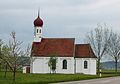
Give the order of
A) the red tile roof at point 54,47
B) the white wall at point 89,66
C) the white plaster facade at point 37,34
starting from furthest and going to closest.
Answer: the white plaster facade at point 37,34 → the red tile roof at point 54,47 → the white wall at point 89,66

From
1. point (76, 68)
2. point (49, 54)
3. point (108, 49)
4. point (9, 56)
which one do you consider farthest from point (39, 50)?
point (9, 56)

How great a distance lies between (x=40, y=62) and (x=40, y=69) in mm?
1597

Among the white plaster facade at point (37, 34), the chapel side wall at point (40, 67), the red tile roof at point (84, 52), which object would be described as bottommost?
the chapel side wall at point (40, 67)

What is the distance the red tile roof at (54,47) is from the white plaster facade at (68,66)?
114 cm

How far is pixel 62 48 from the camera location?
280ft

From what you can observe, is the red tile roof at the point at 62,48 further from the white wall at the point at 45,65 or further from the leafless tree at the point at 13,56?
the leafless tree at the point at 13,56

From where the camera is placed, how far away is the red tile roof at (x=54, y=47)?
8469 centimetres

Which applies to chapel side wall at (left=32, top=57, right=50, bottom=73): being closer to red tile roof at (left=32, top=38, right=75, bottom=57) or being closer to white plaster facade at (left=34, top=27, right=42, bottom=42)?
red tile roof at (left=32, top=38, right=75, bottom=57)

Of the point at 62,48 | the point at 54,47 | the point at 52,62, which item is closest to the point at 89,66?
the point at 62,48

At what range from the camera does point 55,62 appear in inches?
3201

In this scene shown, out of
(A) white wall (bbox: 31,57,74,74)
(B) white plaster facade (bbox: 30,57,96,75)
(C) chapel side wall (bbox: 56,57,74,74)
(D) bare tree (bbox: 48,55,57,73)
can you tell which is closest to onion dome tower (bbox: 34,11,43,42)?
(A) white wall (bbox: 31,57,74,74)

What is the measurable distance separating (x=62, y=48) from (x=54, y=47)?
1903 mm

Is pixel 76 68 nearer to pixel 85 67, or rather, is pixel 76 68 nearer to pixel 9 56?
pixel 85 67

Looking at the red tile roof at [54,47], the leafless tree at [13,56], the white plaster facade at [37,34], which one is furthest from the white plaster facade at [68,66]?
the leafless tree at [13,56]
